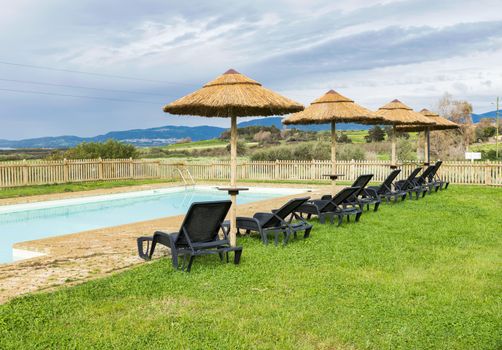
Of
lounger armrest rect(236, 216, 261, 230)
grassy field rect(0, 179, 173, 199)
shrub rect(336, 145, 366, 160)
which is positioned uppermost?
shrub rect(336, 145, 366, 160)

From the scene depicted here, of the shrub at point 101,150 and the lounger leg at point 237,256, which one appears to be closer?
the lounger leg at point 237,256

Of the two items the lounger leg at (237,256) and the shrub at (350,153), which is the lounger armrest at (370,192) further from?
the shrub at (350,153)

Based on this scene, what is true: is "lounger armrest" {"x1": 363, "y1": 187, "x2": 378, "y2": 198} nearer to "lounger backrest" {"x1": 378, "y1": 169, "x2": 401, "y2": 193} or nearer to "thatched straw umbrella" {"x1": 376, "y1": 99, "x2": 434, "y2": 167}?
"lounger backrest" {"x1": 378, "y1": 169, "x2": 401, "y2": 193}

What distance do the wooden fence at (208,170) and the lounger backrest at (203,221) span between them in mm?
13792

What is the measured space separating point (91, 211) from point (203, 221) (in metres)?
10.7

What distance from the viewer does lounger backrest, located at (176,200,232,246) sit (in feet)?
20.3

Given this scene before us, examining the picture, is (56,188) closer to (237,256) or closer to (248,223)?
(248,223)

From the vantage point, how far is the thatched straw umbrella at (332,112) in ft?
36.1

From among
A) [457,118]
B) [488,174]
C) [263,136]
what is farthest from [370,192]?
[263,136]

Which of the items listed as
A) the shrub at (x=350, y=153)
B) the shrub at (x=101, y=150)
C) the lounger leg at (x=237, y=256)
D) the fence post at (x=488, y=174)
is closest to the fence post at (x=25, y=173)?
the shrub at (x=101, y=150)

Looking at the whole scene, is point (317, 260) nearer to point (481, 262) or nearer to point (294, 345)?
point (481, 262)

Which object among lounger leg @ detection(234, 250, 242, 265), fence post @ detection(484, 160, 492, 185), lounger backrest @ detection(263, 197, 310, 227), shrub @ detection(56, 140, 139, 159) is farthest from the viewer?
shrub @ detection(56, 140, 139, 159)

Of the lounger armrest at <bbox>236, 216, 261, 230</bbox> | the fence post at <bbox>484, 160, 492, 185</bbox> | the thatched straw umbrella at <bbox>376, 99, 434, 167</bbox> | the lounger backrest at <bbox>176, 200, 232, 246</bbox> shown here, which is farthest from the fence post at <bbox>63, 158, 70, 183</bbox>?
the fence post at <bbox>484, 160, 492, 185</bbox>

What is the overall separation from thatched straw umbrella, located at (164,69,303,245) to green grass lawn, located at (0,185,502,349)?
59.1 inches
